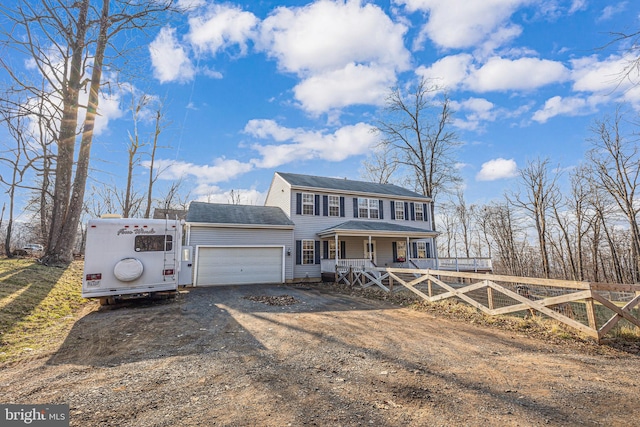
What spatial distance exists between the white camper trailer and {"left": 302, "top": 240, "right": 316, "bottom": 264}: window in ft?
28.2

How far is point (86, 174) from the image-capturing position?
11969 millimetres

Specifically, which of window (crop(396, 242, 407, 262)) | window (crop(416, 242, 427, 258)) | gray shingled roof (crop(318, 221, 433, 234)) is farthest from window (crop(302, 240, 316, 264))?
window (crop(416, 242, 427, 258))

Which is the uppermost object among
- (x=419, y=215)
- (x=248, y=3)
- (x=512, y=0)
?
(x=248, y=3)

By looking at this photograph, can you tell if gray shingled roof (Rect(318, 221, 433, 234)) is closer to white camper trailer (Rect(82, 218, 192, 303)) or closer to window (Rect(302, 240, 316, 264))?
window (Rect(302, 240, 316, 264))

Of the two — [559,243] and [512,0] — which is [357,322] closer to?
[512,0]

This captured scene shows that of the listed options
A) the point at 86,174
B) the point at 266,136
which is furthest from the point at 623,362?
the point at 266,136

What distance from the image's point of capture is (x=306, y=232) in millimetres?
17109

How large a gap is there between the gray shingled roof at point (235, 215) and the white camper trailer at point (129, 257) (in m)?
5.64

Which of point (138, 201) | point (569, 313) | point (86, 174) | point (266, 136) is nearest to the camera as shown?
point (569, 313)

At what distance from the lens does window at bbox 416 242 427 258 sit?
2023 cm

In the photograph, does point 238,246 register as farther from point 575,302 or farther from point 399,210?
point 575,302

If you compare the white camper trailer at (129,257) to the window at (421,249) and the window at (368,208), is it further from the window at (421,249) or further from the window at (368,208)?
the window at (421,249)

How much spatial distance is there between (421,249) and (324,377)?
1828 cm

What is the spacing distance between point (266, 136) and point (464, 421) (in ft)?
66.7
